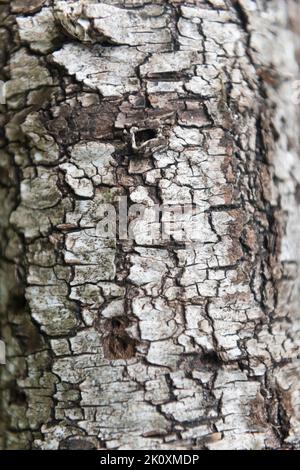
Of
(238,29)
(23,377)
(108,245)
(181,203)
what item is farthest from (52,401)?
(238,29)

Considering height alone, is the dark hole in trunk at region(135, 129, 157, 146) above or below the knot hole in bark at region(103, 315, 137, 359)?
above

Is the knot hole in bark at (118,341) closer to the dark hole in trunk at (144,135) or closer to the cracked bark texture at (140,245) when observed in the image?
the cracked bark texture at (140,245)

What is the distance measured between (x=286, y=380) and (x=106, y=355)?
1.58ft

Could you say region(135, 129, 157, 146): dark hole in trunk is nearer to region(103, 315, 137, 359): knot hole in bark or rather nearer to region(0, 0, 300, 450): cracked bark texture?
region(0, 0, 300, 450): cracked bark texture

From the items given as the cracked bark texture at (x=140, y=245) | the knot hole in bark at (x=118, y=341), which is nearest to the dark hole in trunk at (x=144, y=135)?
the cracked bark texture at (x=140, y=245)

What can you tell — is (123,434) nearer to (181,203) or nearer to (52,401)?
(52,401)

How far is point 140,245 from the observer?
5.19 feet

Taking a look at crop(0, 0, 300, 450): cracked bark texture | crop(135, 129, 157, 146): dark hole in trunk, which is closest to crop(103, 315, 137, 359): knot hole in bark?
crop(0, 0, 300, 450): cracked bark texture

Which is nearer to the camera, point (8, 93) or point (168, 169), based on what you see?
point (168, 169)

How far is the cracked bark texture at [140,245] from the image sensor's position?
1.58 meters

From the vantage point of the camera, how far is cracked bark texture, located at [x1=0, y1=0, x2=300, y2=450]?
158 centimetres

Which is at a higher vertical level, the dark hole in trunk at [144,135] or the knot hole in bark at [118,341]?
the dark hole in trunk at [144,135]

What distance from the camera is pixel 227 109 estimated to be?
1.66m

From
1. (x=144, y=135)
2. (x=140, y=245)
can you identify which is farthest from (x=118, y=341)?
(x=144, y=135)
